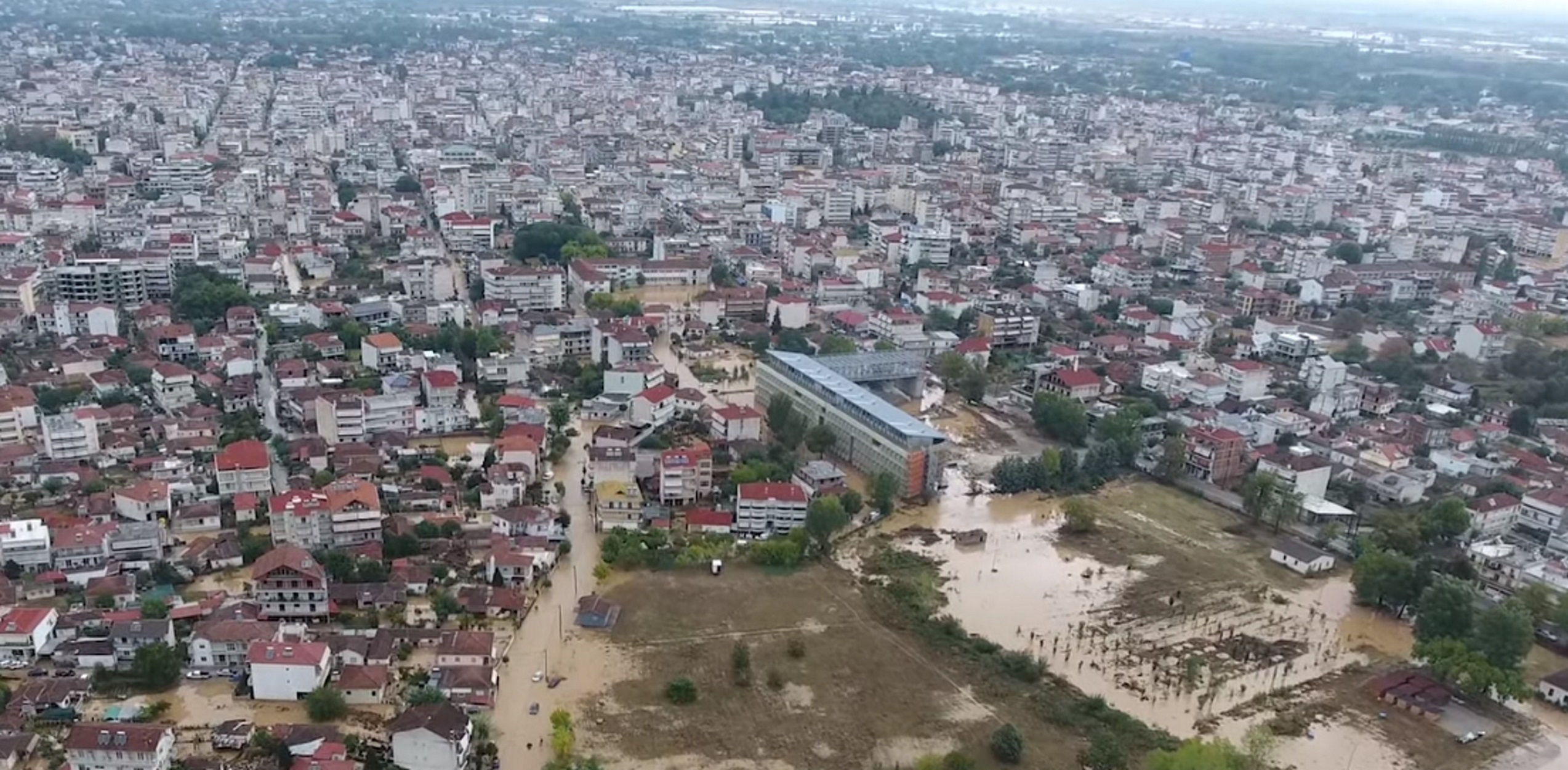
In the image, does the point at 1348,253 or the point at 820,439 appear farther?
the point at 1348,253

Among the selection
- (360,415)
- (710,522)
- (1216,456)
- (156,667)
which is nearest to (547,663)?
(710,522)

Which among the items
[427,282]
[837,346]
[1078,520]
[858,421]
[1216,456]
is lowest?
[1078,520]

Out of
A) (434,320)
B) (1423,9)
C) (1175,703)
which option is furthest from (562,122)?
(1423,9)

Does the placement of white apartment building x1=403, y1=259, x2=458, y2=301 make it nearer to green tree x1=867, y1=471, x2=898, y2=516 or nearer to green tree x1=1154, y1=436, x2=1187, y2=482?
green tree x1=867, y1=471, x2=898, y2=516

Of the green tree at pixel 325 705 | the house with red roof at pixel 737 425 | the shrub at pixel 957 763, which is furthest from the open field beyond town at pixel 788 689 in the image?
the house with red roof at pixel 737 425

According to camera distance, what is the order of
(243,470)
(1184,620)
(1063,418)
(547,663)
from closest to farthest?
(547,663)
(1184,620)
(243,470)
(1063,418)

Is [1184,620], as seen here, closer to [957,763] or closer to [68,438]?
[957,763]

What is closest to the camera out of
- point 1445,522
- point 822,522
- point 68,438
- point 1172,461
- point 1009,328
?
point 822,522

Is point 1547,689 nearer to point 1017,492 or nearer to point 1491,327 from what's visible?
point 1017,492

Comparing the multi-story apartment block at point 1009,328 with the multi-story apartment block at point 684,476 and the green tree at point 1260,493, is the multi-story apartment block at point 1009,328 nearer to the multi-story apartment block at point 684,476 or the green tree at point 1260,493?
the green tree at point 1260,493
